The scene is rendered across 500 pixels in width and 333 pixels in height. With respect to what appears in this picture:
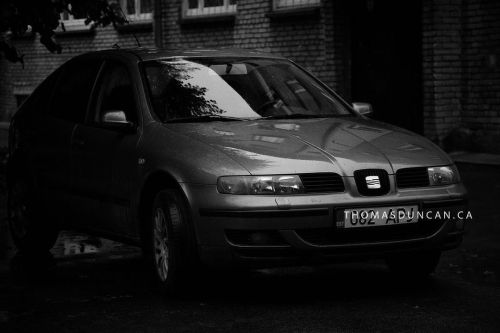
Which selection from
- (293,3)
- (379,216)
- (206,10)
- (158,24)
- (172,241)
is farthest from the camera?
(158,24)

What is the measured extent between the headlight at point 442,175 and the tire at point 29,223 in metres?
3.21

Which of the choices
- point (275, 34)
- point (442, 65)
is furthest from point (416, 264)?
point (275, 34)

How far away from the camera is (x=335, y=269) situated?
26.9ft

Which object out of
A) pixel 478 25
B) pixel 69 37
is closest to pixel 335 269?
pixel 478 25

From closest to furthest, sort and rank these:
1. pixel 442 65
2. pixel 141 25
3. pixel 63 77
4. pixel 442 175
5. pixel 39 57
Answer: pixel 442 175, pixel 63 77, pixel 442 65, pixel 141 25, pixel 39 57

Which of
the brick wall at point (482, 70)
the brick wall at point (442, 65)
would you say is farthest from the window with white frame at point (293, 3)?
the brick wall at point (482, 70)

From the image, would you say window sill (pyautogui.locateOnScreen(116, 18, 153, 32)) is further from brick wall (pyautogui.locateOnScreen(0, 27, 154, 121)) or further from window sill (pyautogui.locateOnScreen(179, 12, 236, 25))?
window sill (pyautogui.locateOnScreen(179, 12, 236, 25))

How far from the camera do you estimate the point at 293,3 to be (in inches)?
815

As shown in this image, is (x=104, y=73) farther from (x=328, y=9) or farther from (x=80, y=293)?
(x=328, y=9)

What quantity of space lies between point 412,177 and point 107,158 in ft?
7.02

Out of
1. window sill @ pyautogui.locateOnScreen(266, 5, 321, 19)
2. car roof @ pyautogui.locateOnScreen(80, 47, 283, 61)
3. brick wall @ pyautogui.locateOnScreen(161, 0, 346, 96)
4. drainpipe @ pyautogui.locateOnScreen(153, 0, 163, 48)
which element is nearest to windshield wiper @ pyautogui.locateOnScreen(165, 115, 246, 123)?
car roof @ pyautogui.locateOnScreen(80, 47, 283, 61)

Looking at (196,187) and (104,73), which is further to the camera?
(104,73)

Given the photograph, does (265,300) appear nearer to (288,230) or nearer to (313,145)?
(288,230)

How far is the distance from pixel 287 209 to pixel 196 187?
58cm
